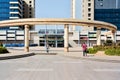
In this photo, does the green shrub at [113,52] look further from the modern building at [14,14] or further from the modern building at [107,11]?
the modern building at [107,11]

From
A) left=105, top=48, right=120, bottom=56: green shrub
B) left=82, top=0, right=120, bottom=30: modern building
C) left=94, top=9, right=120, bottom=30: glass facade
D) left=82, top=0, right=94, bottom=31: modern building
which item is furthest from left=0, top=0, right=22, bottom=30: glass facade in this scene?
left=105, top=48, right=120, bottom=56: green shrub

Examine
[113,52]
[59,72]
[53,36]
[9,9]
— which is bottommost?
[53,36]

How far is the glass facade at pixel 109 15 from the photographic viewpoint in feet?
436

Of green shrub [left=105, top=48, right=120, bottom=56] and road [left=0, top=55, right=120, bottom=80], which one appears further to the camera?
green shrub [left=105, top=48, right=120, bottom=56]

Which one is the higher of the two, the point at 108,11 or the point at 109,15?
the point at 108,11

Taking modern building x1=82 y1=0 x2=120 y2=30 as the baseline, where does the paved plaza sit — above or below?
below

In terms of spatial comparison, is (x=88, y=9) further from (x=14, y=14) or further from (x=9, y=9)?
(x=9, y=9)

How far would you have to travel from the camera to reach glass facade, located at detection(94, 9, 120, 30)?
133m

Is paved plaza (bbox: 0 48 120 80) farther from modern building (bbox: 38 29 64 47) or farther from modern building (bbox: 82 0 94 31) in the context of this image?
modern building (bbox: 82 0 94 31)

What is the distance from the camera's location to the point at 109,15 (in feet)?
445

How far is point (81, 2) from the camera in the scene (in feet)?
399

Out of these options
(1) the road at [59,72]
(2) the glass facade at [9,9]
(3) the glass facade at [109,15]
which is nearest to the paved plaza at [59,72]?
(1) the road at [59,72]

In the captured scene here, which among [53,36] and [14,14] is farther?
[14,14]

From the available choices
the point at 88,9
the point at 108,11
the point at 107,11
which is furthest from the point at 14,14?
the point at 108,11
